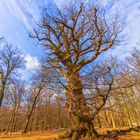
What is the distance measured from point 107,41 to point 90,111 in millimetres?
5075

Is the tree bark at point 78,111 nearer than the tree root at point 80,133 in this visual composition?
Yes

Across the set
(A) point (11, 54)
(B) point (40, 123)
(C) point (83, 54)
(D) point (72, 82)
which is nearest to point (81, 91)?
(D) point (72, 82)

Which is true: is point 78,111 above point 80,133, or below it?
above

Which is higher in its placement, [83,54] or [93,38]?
[93,38]

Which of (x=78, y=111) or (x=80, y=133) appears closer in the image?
(x=78, y=111)

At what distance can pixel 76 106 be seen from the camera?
919 centimetres

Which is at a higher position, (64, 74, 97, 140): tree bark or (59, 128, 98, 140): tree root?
(64, 74, 97, 140): tree bark

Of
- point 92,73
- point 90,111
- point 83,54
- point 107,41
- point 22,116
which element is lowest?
point 90,111

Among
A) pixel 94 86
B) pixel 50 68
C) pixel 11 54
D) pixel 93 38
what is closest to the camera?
pixel 94 86

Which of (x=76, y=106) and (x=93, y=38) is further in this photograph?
(x=93, y=38)

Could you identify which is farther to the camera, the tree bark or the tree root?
the tree root

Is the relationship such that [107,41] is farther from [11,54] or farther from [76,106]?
[11,54]

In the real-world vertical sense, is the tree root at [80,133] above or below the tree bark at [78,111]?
below

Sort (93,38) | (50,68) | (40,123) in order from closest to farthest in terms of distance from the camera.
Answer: (50,68), (93,38), (40,123)
